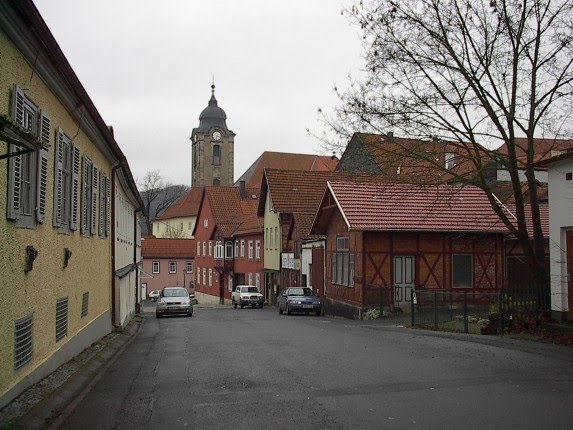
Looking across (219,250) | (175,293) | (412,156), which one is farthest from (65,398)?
(219,250)

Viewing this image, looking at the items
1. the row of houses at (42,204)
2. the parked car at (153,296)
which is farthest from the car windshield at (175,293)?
the parked car at (153,296)

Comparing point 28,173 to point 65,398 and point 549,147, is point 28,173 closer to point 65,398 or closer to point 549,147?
point 65,398

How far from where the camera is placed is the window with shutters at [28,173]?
7.71 m

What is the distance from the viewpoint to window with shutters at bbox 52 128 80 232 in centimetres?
1060

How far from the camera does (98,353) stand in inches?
546

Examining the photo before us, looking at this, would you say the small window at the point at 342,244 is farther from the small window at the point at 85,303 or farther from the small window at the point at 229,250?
the small window at the point at 229,250

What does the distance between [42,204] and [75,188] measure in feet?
10.7

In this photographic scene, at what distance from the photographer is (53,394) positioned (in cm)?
857

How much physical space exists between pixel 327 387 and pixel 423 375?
6.30 ft

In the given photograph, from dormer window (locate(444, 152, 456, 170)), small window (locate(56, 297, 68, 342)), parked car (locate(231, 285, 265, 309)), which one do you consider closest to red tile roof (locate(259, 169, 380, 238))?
parked car (locate(231, 285, 265, 309))

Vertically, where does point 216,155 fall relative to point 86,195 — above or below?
above

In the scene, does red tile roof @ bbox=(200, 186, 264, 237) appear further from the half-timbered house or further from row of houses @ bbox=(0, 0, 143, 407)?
row of houses @ bbox=(0, 0, 143, 407)

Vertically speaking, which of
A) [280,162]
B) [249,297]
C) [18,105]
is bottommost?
[249,297]

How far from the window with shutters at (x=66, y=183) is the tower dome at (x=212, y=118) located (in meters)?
87.5
